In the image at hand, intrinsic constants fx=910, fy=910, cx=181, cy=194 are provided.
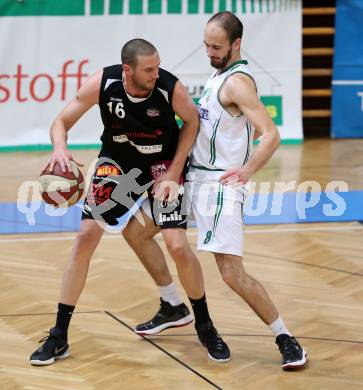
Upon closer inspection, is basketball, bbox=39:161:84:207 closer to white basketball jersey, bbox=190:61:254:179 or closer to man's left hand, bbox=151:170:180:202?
man's left hand, bbox=151:170:180:202

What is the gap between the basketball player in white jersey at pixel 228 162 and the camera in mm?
4766

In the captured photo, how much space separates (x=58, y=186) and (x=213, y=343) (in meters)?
1.23

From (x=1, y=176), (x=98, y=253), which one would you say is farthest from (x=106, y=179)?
(x=1, y=176)

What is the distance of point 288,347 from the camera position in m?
4.93

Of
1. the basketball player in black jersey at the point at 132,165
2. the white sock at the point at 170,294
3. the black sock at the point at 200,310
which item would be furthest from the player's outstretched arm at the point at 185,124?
the white sock at the point at 170,294

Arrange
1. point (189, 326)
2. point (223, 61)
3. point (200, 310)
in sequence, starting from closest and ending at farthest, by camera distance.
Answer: point (223, 61), point (200, 310), point (189, 326)

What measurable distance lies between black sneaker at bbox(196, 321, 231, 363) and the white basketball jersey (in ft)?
2.89

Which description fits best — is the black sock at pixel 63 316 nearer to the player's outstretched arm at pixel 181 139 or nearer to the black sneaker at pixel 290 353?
the player's outstretched arm at pixel 181 139

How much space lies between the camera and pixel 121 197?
5.14 metres

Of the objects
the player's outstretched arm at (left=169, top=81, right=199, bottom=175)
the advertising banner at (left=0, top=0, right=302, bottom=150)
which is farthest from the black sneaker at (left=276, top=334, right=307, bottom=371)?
the advertising banner at (left=0, top=0, right=302, bottom=150)

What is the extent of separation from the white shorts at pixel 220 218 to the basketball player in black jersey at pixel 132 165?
13cm

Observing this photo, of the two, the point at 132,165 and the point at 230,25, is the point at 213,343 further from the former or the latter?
the point at 230,25

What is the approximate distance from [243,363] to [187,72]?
20.8ft

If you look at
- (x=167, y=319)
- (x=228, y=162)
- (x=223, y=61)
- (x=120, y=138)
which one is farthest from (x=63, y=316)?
(x=223, y=61)
